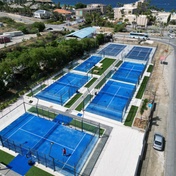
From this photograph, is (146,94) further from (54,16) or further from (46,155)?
(54,16)

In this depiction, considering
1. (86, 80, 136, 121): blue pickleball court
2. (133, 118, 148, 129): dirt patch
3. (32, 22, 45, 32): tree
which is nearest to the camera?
(133, 118, 148, 129): dirt patch

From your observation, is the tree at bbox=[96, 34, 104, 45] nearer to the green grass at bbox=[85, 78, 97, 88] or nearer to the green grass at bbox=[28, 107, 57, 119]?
the green grass at bbox=[85, 78, 97, 88]

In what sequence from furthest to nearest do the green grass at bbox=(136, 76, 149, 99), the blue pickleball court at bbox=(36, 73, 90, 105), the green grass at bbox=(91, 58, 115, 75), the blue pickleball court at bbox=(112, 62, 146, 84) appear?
the green grass at bbox=(91, 58, 115, 75), the blue pickleball court at bbox=(112, 62, 146, 84), the green grass at bbox=(136, 76, 149, 99), the blue pickleball court at bbox=(36, 73, 90, 105)

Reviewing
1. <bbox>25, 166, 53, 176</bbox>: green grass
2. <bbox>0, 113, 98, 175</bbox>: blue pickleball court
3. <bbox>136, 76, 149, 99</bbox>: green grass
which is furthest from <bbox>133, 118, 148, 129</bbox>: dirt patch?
<bbox>25, 166, 53, 176</bbox>: green grass

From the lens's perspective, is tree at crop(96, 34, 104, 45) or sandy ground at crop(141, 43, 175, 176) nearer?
sandy ground at crop(141, 43, 175, 176)

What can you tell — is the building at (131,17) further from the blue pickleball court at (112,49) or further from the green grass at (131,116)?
the green grass at (131,116)

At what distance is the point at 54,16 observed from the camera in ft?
328

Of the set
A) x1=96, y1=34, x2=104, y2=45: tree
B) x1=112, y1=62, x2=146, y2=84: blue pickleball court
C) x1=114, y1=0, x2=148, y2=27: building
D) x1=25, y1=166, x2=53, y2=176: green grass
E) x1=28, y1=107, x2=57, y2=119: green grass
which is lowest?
x1=25, y1=166, x2=53, y2=176: green grass

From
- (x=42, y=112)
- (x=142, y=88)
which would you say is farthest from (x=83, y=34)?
(x=42, y=112)

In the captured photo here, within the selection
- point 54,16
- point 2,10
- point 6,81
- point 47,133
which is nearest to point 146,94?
point 47,133

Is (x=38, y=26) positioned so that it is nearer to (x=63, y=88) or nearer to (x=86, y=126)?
(x=63, y=88)

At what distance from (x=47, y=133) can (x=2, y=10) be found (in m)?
124

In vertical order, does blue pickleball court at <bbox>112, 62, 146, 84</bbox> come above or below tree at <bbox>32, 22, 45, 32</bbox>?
below

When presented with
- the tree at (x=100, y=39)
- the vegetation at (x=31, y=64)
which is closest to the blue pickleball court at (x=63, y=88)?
the vegetation at (x=31, y=64)
